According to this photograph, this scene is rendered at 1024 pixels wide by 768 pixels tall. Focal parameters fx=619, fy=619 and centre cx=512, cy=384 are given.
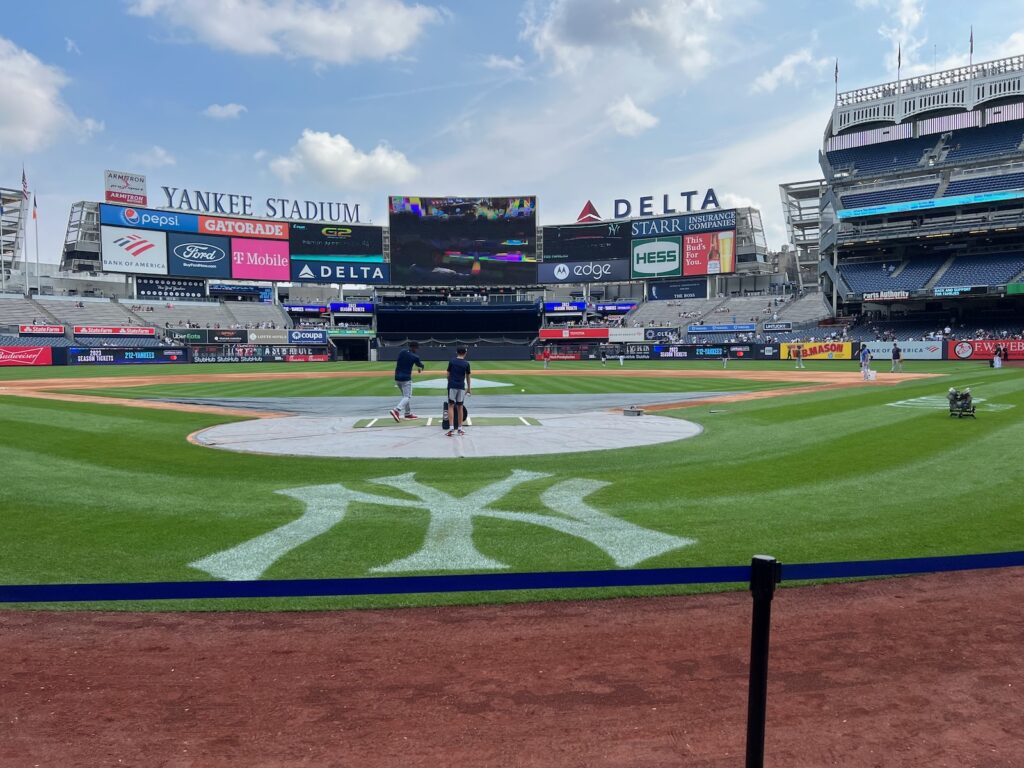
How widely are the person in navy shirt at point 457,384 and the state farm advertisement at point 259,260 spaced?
240 feet

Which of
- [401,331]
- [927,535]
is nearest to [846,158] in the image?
[401,331]

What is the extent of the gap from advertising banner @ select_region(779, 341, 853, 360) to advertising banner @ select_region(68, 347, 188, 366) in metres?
60.6

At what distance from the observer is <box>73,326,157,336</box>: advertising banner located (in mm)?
63094

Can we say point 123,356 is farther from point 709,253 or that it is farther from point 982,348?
point 982,348

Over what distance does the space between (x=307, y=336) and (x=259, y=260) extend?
12997mm

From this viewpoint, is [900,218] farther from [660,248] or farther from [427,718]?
[427,718]

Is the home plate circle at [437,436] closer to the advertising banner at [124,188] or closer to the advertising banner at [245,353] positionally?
the advertising banner at [245,353]

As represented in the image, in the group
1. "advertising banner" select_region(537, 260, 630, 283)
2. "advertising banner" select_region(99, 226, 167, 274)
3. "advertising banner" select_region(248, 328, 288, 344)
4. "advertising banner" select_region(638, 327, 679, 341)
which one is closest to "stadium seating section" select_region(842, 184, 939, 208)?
"advertising banner" select_region(638, 327, 679, 341)

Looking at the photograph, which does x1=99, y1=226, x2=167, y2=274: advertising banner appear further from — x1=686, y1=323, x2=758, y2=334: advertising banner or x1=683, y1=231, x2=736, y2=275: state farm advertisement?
x1=683, y1=231, x2=736, y2=275: state farm advertisement

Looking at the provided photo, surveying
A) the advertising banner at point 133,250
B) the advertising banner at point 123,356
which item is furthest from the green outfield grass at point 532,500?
the advertising banner at point 133,250

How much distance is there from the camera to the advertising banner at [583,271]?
270ft

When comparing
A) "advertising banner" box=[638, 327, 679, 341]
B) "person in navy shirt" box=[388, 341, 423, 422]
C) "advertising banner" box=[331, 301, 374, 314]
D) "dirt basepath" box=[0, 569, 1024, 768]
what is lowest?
"dirt basepath" box=[0, 569, 1024, 768]

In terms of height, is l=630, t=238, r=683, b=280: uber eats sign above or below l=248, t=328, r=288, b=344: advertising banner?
above

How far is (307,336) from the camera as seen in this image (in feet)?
245
